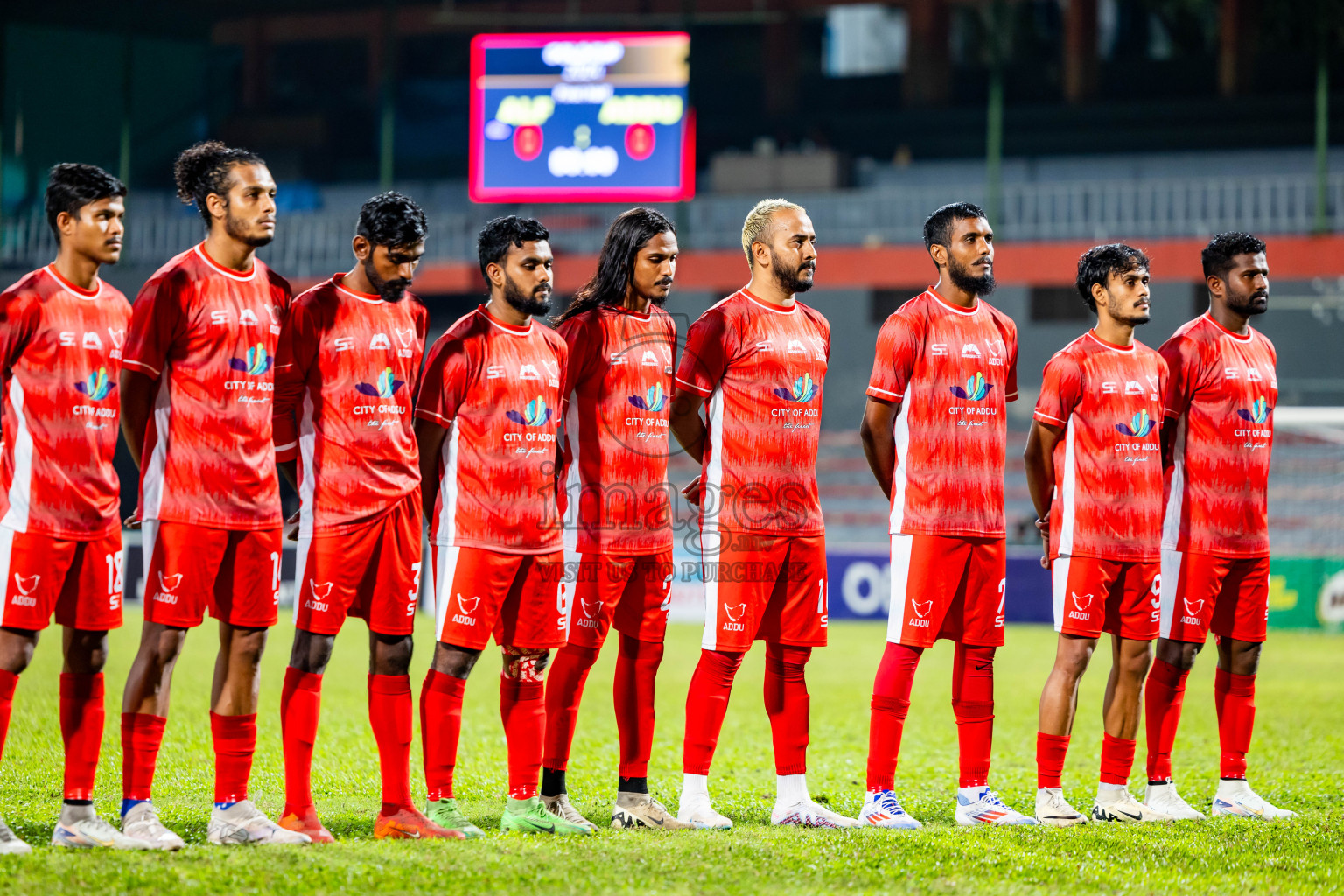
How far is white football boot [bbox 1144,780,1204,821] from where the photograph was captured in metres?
6.62

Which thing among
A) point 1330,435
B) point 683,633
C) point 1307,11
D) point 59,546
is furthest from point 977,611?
point 1307,11

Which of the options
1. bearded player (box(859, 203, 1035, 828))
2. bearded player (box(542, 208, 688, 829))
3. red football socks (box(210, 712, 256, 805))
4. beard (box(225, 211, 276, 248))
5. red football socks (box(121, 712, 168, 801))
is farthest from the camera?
bearded player (box(859, 203, 1035, 828))

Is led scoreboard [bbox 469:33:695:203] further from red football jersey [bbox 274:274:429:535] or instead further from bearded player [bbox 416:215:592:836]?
red football jersey [bbox 274:274:429:535]

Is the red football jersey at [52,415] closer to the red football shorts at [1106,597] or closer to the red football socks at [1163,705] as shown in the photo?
the red football shorts at [1106,597]

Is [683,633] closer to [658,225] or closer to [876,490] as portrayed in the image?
[876,490]

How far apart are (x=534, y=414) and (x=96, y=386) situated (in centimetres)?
170

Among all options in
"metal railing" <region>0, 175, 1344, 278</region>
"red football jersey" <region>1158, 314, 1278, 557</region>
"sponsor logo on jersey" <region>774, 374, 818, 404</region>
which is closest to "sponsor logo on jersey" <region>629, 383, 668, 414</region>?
"sponsor logo on jersey" <region>774, 374, 818, 404</region>

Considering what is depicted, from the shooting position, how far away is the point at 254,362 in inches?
217

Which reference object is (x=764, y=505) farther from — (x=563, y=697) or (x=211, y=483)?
(x=211, y=483)

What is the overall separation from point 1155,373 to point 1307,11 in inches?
980

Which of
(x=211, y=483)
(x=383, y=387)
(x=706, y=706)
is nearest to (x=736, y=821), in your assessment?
(x=706, y=706)

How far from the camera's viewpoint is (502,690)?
6.07 metres

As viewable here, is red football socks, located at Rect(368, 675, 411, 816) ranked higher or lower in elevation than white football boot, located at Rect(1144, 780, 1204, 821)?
higher

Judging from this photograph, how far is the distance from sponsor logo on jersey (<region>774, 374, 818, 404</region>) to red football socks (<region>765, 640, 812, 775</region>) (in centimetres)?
108
